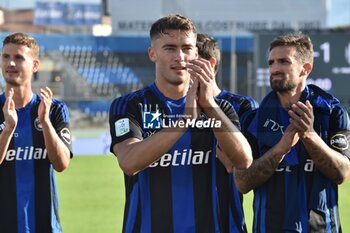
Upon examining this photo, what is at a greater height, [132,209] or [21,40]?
[21,40]

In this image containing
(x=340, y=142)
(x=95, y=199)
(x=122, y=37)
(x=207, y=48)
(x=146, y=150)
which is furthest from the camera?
(x=122, y=37)

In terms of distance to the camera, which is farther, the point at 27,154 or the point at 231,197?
the point at 27,154

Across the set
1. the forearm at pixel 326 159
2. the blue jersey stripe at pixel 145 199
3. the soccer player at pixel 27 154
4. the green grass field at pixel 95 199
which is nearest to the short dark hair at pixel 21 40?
the soccer player at pixel 27 154

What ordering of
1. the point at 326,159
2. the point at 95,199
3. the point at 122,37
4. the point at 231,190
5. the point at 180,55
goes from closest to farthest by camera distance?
the point at 180,55 → the point at 326,159 → the point at 231,190 → the point at 95,199 → the point at 122,37

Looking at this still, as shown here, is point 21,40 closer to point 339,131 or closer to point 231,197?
point 231,197

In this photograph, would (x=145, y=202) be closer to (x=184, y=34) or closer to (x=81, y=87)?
(x=184, y=34)

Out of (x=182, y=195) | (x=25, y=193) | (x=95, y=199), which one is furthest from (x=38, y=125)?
(x=95, y=199)

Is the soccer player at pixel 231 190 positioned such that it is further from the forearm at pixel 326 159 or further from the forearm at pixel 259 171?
the forearm at pixel 326 159

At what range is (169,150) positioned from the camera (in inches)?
135

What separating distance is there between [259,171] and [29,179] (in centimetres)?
128

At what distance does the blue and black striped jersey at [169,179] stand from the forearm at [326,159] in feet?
1.31

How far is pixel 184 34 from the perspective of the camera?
3.29 meters

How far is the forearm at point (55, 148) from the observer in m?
3.89

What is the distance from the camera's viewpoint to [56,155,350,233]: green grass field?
805 cm
